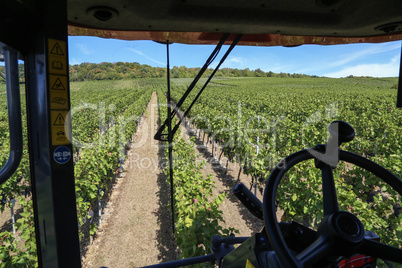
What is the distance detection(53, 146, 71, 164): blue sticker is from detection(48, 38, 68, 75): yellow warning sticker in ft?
1.15

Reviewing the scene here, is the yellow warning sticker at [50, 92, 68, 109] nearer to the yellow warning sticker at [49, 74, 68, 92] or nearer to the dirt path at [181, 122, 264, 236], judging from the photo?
the yellow warning sticker at [49, 74, 68, 92]

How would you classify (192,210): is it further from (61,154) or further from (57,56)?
(57,56)

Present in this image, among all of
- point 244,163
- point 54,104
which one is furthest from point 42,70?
point 244,163

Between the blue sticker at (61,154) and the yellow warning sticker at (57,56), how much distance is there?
13.7 inches

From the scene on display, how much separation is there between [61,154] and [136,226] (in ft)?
17.6

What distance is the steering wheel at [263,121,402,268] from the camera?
785 mm

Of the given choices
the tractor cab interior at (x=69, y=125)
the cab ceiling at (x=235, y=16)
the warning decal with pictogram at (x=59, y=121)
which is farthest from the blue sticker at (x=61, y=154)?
the cab ceiling at (x=235, y=16)

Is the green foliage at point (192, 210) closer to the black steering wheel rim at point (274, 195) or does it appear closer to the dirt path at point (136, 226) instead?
the dirt path at point (136, 226)

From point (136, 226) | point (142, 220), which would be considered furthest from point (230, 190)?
point (136, 226)

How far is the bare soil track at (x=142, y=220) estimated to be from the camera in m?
5.10

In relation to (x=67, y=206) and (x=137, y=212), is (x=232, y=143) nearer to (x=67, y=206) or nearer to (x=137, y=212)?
(x=137, y=212)

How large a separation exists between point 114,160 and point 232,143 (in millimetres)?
4116

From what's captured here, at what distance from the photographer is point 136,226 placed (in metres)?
6.00

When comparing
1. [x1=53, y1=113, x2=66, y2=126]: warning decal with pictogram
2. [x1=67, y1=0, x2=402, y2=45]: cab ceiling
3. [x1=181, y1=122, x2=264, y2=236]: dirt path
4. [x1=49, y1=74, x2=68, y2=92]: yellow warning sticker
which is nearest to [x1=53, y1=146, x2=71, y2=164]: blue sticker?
[x1=53, y1=113, x2=66, y2=126]: warning decal with pictogram
